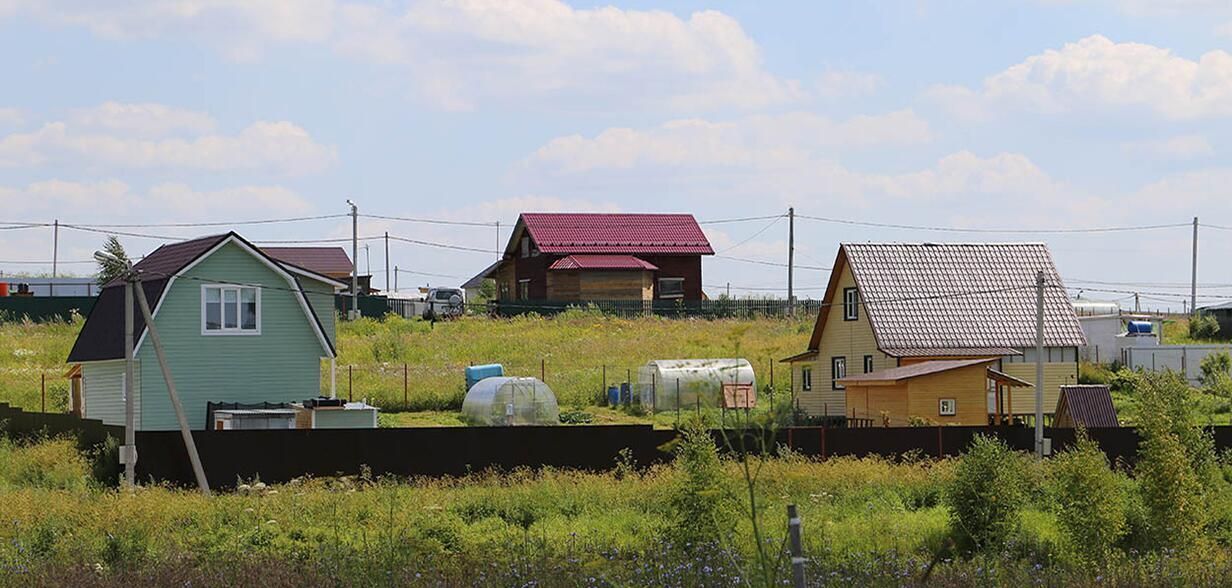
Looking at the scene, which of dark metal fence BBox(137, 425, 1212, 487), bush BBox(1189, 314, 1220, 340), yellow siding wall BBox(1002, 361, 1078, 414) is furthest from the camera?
bush BBox(1189, 314, 1220, 340)

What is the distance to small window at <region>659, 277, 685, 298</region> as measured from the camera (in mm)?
70438

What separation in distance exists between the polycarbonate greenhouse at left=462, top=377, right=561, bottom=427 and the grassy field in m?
2.15

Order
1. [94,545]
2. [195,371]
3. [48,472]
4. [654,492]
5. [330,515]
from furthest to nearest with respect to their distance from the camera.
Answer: [195,371], [48,472], [654,492], [330,515], [94,545]

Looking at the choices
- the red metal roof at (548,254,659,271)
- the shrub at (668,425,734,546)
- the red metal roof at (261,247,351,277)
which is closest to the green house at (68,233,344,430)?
the shrub at (668,425,734,546)

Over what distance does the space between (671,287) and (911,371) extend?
31.0m

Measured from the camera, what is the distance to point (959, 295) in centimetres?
4600

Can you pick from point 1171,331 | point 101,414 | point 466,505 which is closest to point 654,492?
point 466,505

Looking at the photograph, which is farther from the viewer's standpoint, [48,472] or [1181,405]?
[48,472]

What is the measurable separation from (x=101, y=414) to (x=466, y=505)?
56.7ft

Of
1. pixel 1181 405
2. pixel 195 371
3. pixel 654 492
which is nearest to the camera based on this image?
pixel 1181 405

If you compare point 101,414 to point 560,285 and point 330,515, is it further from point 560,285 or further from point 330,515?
point 560,285

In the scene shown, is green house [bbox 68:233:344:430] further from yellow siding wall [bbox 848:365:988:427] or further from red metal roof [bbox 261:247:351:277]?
red metal roof [bbox 261:247:351:277]

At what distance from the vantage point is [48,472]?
2895cm

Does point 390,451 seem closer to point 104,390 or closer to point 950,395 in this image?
point 104,390
